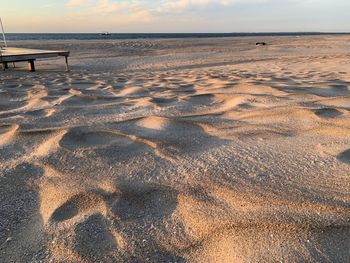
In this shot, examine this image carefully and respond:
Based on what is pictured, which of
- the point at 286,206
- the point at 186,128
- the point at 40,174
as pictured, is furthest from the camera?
the point at 186,128

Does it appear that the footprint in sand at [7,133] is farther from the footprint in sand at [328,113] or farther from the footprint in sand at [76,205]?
the footprint in sand at [328,113]

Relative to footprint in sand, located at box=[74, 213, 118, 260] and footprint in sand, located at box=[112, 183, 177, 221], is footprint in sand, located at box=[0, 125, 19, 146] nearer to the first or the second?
footprint in sand, located at box=[112, 183, 177, 221]

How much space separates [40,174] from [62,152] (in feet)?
1.00

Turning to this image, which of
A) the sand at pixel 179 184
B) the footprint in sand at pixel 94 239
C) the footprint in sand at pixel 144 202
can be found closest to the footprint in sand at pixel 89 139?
the sand at pixel 179 184

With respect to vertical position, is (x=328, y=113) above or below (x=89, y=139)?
above

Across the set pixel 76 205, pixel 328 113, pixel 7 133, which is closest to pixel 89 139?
pixel 7 133

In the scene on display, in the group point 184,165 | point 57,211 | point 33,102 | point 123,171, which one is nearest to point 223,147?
point 184,165

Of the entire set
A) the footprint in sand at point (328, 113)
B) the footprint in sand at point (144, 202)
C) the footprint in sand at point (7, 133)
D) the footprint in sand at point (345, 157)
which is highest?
the footprint in sand at point (328, 113)

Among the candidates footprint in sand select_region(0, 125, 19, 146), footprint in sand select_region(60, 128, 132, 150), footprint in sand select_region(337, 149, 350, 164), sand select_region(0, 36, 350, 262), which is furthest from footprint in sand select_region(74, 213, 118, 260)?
footprint in sand select_region(337, 149, 350, 164)

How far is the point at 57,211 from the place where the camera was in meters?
1.67

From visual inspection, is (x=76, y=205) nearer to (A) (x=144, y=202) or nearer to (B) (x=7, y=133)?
(A) (x=144, y=202)

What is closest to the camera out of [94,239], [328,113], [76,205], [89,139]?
[94,239]

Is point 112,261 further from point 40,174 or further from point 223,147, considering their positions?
point 223,147

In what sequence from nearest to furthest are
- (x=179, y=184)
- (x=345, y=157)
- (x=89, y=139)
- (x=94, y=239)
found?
(x=94, y=239), (x=179, y=184), (x=345, y=157), (x=89, y=139)
